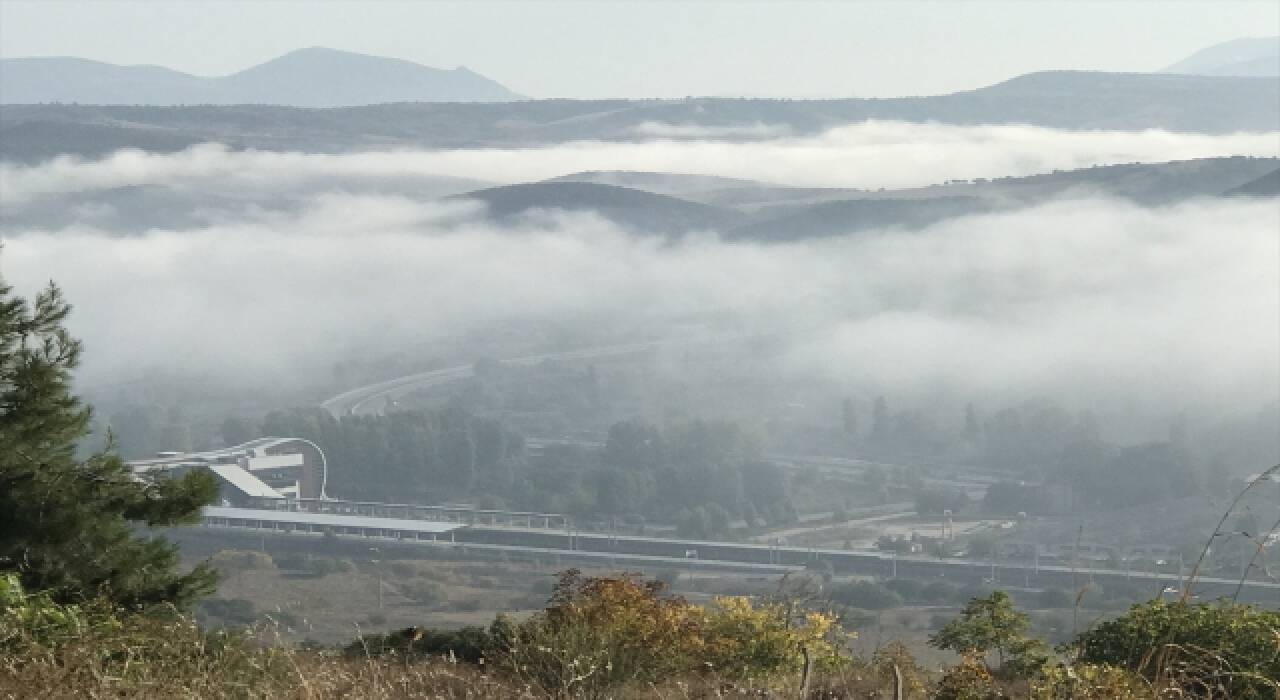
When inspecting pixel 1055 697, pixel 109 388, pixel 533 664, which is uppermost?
pixel 1055 697

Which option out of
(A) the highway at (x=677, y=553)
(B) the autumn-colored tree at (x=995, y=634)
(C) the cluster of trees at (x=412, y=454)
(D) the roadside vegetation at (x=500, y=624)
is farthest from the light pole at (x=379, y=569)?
(D) the roadside vegetation at (x=500, y=624)

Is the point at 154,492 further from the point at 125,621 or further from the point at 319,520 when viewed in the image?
the point at 319,520

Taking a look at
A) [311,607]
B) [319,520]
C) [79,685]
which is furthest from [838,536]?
[79,685]

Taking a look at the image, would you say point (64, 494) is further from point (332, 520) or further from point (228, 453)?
point (228, 453)

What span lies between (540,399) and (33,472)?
408ft

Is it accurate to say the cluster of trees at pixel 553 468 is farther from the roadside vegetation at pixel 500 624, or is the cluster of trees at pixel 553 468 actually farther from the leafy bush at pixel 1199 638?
the leafy bush at pixel 1199 638

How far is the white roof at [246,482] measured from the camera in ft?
256

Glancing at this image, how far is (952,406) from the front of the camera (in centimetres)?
13050

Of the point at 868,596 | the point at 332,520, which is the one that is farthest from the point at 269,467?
the point at 868,596

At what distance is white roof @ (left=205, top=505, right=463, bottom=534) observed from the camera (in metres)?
73.3

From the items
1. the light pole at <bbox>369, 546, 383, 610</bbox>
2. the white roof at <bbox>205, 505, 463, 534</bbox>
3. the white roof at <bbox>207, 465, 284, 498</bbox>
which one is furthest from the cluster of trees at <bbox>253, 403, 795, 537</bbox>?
the light pole at <bbox>369, 546, 383, 610</bbox>

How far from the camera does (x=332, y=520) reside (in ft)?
255

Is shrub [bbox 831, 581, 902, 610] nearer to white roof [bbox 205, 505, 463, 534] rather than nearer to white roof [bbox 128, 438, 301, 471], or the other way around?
white roof [bbox 205, 505, 463, 534]

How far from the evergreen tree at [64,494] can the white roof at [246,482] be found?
A: 66.4m
